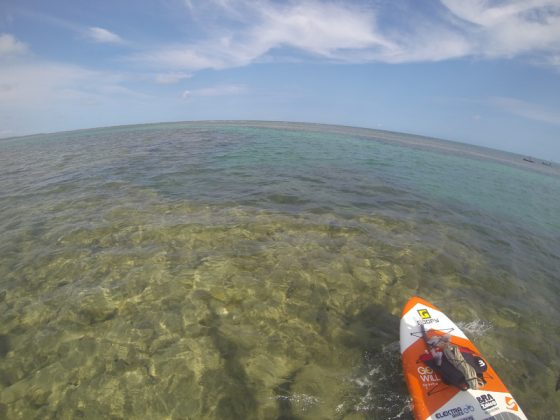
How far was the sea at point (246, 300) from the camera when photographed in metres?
6.94

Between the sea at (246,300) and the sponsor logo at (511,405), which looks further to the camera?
the sea at (246,300)

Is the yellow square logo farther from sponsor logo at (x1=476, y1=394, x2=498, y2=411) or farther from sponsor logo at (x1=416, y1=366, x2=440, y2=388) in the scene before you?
sponsor logo at (x1=476, y1=394, x2=498, y2=411)

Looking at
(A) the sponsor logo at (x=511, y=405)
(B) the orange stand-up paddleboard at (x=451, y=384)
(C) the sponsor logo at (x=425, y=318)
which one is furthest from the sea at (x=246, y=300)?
(A) the sponsor logo at (x=511, y=405)

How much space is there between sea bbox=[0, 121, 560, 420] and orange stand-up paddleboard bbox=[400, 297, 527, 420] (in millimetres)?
516

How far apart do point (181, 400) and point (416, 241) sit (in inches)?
489

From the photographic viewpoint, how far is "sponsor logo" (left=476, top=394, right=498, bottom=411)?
6314 mm

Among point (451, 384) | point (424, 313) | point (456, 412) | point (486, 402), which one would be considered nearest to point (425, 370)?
point (451, 384)

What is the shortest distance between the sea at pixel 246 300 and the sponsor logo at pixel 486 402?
5.00 feet

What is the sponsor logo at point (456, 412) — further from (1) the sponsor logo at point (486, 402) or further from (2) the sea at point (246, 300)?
(2) the sea at point (246, 300)

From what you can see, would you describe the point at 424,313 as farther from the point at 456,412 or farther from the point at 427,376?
the point at 456,412

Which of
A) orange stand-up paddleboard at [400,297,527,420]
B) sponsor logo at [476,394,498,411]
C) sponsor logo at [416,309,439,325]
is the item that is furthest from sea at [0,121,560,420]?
sponsor logo at [476,394,498,411]

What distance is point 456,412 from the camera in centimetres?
625

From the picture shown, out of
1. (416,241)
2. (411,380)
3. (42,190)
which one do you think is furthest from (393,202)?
(42,190)

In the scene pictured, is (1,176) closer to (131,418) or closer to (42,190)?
(42,190)
